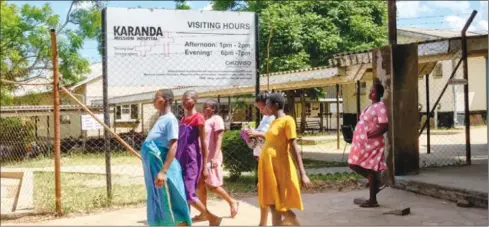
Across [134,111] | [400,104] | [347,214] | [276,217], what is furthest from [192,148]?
[134,111]

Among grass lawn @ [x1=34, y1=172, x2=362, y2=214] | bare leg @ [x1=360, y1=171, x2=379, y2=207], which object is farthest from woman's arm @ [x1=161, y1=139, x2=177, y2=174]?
bare leg @ [x1=360, y1=171, x2=379, y2=207]

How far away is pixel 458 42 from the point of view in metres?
9.34

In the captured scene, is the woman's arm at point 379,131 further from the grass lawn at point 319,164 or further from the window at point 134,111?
the window at point 134,111

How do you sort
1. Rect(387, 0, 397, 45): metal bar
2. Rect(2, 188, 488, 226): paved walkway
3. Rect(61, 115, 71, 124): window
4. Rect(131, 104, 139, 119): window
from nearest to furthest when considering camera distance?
Rect(2, 188, 488, 226): paved walkway, Rect(387, 0, 397, 45): metal bar, Rect(61, 115, 71, 124): window, Rect(131, 104, 139, 119): window

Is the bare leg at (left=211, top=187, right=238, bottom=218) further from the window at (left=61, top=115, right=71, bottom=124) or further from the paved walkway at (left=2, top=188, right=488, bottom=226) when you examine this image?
the window at (left=61, top=115, right=71, bottom=124)

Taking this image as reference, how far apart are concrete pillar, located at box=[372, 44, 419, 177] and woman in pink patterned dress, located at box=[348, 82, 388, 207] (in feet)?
4.11

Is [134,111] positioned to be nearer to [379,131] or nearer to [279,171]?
[379,131]

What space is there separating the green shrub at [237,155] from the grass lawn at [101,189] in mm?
282

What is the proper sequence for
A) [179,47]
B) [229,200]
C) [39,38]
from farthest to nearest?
1. [39,38]
2. [179,47]
3. [229,200]

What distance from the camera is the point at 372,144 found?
6.38m

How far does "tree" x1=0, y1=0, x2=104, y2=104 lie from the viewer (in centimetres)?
1528

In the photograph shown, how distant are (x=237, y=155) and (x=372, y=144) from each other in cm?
286

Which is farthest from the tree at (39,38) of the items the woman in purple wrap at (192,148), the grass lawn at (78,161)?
the woman in purple wrap at (192,148)

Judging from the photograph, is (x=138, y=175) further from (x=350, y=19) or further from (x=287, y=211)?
(x=350, y=19)
